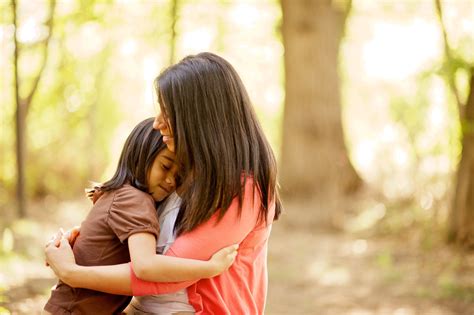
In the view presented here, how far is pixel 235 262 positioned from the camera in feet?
9.10

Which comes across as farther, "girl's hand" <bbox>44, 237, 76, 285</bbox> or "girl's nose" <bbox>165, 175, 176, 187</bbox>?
"girl's nose" <bbox>165, 175, 176, 187</bbox>

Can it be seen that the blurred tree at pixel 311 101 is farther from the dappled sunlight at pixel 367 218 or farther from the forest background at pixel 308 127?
the dappled sunlight at pixel 367 218

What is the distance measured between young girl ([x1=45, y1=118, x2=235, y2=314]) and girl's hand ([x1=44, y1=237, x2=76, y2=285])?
26mm

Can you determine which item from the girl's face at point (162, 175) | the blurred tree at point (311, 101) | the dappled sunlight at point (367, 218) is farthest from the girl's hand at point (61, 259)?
the dappled sunlight at point (367, 218)

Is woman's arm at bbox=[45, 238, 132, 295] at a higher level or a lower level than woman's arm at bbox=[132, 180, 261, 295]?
lower

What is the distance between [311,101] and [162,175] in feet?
24.0

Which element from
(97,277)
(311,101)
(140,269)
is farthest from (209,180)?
(311,101)

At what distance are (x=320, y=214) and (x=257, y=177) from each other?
24.4 feet

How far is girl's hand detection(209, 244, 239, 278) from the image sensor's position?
2592mm

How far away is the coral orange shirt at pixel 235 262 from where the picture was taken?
8.54ft

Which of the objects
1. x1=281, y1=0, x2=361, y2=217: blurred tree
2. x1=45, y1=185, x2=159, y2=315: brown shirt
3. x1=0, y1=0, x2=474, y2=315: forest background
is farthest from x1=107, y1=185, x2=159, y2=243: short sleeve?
x1=281, y1=0, x2=361, y2=217: blurred tree

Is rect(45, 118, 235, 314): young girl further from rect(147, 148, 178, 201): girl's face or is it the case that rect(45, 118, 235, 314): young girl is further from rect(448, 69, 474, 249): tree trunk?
rect(448, 69, 474, 249): tree trunk

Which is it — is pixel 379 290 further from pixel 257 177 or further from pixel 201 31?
pixel 201 31

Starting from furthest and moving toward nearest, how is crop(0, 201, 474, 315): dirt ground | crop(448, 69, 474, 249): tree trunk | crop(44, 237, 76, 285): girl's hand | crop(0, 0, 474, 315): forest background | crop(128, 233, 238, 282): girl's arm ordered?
crop(448, 69, 474, 249): tree trunk, crop(0, 0, 474, 315): forest background, crop(0, 201, 474, 315): dirt ground, crop(44, 237, 76, 285): girl's hand, crop(128, 233, 238, 282): girl's arm
